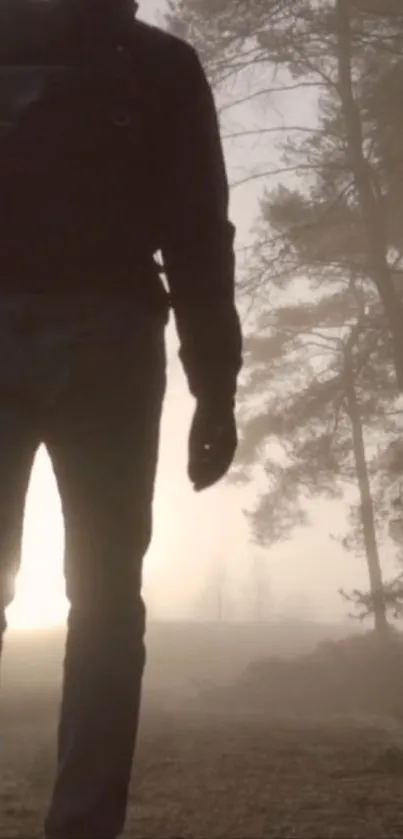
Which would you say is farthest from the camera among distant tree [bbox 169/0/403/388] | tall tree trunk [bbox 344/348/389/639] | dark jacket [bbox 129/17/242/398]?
tall tree trunk [bbox 344/348/389/639]

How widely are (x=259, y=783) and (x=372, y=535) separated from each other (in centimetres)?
1574

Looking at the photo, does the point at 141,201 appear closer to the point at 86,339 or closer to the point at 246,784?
the point at 86,339

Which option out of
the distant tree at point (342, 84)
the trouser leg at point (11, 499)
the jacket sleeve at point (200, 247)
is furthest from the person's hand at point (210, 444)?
the distant tree at point (342, 84)

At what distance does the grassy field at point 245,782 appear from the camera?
7.68 ft

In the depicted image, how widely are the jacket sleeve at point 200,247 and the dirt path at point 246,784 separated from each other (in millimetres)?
1149

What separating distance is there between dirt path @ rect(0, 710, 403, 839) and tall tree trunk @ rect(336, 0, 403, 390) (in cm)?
778

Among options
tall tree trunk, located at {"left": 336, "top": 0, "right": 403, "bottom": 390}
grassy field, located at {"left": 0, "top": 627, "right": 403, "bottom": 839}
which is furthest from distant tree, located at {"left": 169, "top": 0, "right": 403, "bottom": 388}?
grassy field, located at {"left": 0, "top": 627, "right": 403, "bottom": 839}

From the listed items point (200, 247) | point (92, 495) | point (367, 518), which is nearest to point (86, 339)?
point (92, 495)

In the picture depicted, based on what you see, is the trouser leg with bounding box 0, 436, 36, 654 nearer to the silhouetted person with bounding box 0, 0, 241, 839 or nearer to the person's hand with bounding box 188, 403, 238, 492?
the silhouetted person with bounding box 0, 0, 241, 839

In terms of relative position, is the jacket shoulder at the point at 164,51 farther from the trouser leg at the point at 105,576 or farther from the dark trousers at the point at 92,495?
the trouser leg at the point at 105,576

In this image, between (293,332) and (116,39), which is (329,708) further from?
(116,39)

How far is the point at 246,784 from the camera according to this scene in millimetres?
2920

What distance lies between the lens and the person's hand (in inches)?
86.9

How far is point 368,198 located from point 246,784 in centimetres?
990
